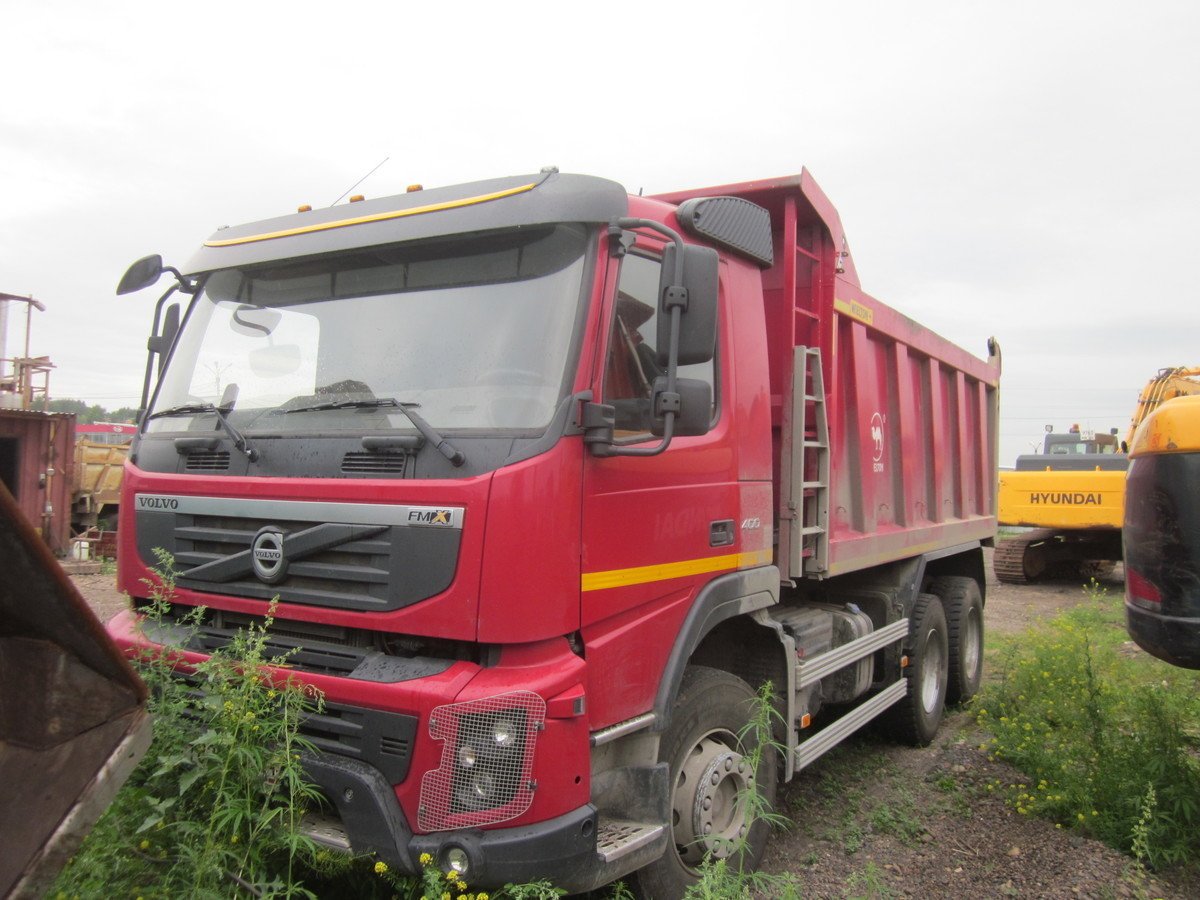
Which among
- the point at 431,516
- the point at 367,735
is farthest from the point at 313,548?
the point at 367,735

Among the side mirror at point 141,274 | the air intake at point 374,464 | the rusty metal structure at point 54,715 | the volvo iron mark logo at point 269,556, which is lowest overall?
the rusty metal structure at point 54,715

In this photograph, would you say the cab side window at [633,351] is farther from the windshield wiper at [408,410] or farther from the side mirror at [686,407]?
the windshield wiper at [408,410]

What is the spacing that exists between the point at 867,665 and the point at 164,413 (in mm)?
3740

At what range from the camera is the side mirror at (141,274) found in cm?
374

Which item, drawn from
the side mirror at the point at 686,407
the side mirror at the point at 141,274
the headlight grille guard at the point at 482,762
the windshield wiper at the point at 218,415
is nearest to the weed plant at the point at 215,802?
the headlight grille guard at the point at 482,762

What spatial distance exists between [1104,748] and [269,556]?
407 centimetres

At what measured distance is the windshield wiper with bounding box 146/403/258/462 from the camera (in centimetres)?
318

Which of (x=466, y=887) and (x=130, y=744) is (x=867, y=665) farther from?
(x=130, y=744)

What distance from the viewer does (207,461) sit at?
329 centimetres

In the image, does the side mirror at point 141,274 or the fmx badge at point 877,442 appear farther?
the fmx badge at point 877,442

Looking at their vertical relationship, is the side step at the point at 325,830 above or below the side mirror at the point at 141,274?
below

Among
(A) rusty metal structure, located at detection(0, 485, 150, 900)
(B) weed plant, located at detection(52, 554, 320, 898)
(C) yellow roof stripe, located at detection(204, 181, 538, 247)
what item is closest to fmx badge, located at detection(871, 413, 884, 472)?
(C) yellow roof stripe, located at detection(204, 181, 538, 247)

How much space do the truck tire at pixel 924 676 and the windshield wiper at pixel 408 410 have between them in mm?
3957

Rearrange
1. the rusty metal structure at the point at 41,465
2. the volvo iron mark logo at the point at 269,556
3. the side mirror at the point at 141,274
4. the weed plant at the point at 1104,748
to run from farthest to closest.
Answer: the rusty metal structure at the point at 41,465, the weed plant at the point at 1104,748, the side mirror at the point at 141,274, the volvo iron mark logo at the point at 269,556
